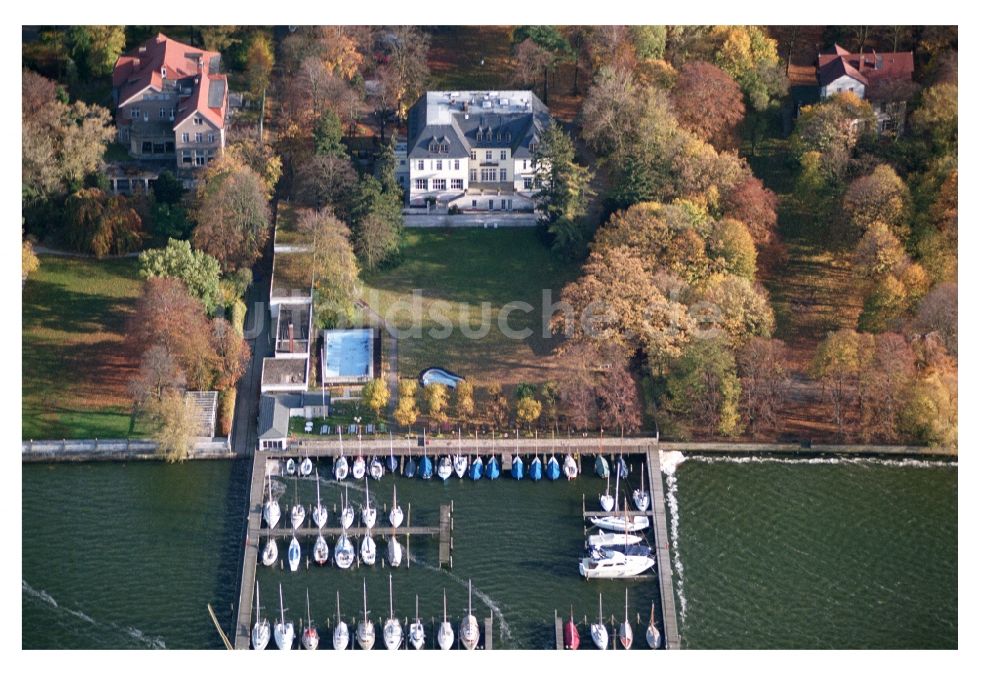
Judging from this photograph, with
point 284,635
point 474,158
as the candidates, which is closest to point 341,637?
point 284,635

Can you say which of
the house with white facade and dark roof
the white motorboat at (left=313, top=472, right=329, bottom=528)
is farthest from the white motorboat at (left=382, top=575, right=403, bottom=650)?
the house with white facade and dark roof

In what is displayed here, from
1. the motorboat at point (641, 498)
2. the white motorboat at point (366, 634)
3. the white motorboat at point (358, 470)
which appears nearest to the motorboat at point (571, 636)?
the white motorboat at point (366, 634)

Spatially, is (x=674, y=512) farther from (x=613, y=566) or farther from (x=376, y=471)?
(x=376, y=471)

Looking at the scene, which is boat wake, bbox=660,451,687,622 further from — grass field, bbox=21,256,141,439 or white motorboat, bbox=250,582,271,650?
grass field, bbox=21,256,141,439

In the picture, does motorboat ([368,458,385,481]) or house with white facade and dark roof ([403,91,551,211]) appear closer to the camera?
motorboat ([368,458,385,481])

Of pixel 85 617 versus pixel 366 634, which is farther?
pixel 85 617

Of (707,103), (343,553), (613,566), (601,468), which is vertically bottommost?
(613,566)
